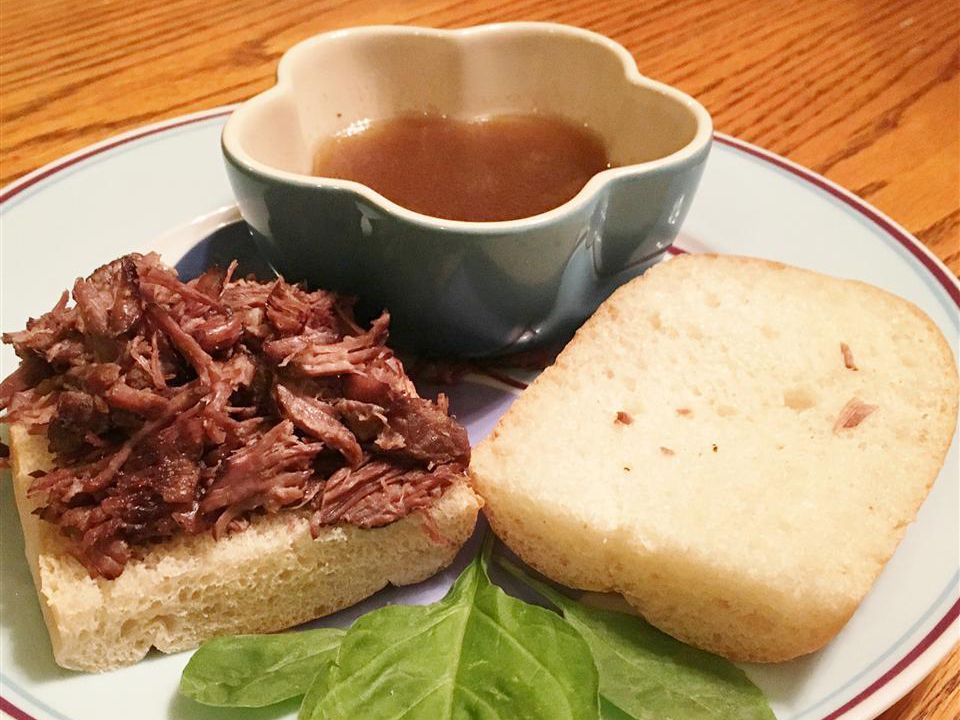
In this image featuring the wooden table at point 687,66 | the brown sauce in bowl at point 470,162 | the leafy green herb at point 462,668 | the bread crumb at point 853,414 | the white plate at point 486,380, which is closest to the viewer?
the leafy green herb at point 462,668

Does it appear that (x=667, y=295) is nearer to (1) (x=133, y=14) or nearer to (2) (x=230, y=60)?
(2) (x=230, y=60)

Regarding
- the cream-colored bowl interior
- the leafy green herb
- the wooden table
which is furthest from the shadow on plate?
the wooden table

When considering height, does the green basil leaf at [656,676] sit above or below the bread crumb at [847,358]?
below

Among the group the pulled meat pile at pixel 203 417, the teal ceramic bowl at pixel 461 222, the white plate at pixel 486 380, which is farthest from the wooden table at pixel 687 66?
the pulled meat pile at pixel 203 417

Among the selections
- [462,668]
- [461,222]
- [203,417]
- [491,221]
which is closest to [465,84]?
[491,221]

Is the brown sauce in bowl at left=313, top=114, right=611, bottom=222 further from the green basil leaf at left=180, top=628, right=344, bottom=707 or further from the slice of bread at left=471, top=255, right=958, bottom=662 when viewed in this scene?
the green basil leaf at left=180, top=628, right=344, bottom=707

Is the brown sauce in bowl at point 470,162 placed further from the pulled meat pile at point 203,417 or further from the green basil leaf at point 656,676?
the green basil leaf at point 656,676

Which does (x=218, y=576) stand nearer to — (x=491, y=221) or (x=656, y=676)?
(x=656, y=676)
